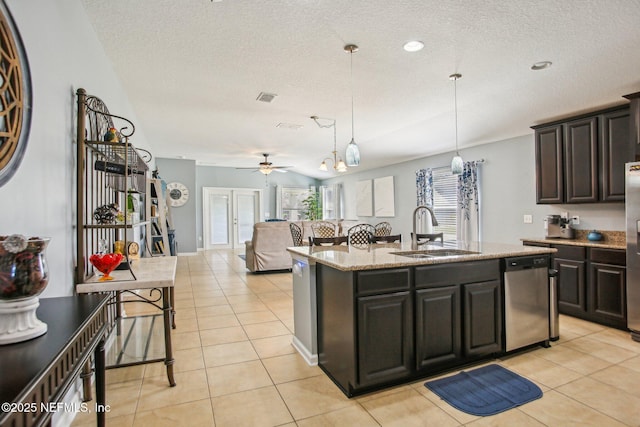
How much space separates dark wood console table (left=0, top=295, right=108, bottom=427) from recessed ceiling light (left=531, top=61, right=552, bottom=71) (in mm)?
3858

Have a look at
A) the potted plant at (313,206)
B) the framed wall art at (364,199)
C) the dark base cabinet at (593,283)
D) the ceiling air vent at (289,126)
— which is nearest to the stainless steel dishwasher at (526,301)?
the dark base cabinet at (593,283)

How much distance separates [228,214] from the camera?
10820mm

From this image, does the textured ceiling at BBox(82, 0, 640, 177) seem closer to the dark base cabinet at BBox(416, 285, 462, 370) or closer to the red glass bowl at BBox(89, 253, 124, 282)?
the red glass bowl at BBox(89, 253, 124, 282)

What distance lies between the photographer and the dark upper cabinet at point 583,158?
3.58m

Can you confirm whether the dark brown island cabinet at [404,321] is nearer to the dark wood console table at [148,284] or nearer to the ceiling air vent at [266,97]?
the dark wood console table at [148,284]

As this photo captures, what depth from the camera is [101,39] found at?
2.85m

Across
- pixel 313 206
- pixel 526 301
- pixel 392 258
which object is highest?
pixel 313 206

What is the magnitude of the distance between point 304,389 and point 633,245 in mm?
3318

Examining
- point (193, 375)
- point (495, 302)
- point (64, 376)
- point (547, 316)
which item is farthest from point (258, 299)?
point (64, 376)

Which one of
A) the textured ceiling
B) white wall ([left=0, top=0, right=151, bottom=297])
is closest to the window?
the textured ceiling

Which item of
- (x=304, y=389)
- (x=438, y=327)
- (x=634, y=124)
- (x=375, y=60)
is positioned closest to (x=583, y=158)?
(x=634, y=124)

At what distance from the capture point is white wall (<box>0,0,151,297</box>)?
154 cm

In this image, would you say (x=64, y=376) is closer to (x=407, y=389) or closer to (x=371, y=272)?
(x=371, y=272)

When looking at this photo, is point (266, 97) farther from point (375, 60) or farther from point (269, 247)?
point (269, 247)
